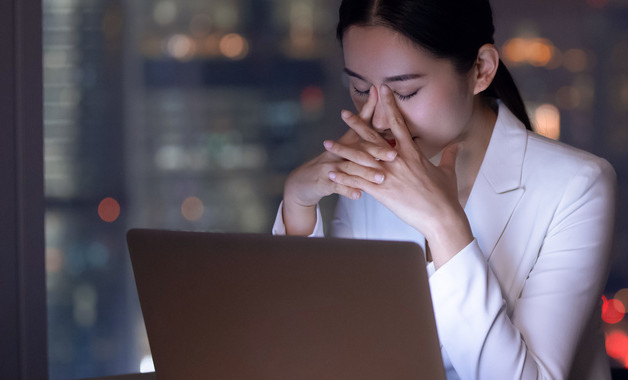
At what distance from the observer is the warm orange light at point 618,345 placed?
2.52 m

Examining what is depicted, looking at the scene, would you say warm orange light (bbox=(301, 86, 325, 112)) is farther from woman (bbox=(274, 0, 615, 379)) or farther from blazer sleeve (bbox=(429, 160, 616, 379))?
blazer sleeve (bbox=(429, 160, 616, 379))

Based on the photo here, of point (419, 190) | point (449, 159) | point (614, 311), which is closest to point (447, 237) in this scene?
point (419, 190)

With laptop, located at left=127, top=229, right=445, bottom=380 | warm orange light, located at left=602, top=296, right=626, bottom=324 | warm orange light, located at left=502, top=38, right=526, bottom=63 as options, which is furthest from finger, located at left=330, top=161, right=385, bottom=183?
warm orange light, located at left=602, top=296, right=626, bottom=324

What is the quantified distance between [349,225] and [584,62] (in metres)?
1.40

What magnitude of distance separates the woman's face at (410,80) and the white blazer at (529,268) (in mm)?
128

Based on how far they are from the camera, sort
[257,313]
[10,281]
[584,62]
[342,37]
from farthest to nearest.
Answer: [584,62]
[10,281]
[342,37]
[257,313]

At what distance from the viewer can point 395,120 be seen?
1183 millimetres

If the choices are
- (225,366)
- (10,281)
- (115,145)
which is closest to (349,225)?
(225,366)

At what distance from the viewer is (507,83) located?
144 cm

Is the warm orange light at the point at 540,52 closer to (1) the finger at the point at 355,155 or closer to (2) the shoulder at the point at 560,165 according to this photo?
(2) the shoulder at the point at 560,165

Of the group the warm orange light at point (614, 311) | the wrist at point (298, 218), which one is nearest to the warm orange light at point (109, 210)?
the wrist at point (298, 218)

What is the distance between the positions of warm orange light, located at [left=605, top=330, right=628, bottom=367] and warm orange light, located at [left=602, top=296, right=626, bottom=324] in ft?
0.16

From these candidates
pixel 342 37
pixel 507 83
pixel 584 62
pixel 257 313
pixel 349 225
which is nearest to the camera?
pixel 257 313

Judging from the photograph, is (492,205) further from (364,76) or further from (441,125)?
(364,76)
